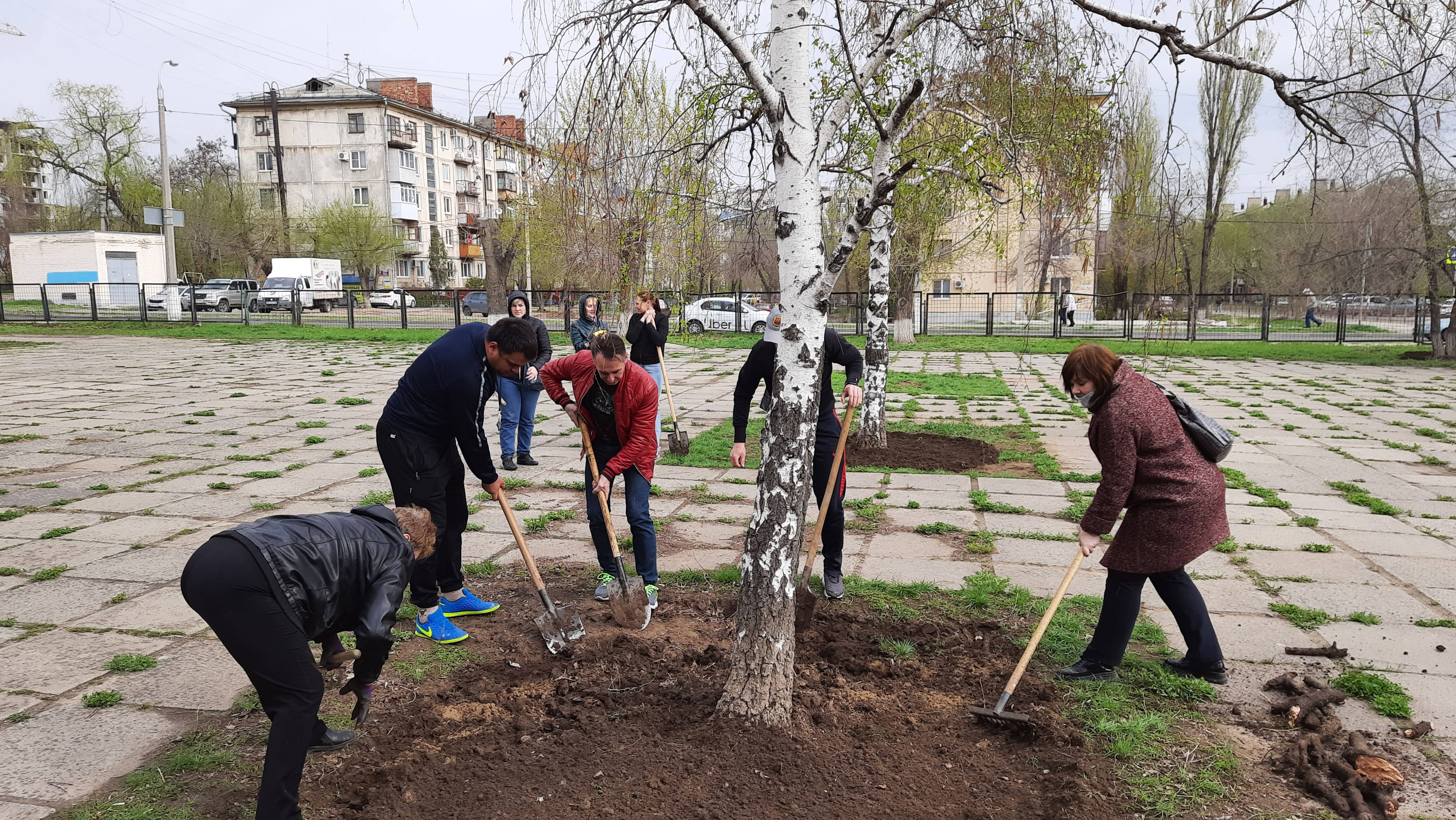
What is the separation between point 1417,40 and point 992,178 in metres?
1.94

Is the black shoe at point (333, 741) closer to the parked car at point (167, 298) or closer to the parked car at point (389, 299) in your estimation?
the parked car at point (167, 298)

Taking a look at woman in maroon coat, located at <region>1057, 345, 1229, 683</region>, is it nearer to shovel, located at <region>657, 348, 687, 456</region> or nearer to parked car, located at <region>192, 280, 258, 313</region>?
shovel, located at <region>657, 348, 687, 456</region>

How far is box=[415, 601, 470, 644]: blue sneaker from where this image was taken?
4.40 m

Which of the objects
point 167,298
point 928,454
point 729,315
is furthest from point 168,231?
point 928,454

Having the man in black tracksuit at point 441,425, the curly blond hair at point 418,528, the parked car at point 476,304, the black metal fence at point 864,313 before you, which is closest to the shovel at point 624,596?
the man in black tracksuit at point 441,425

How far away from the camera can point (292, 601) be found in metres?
2.65

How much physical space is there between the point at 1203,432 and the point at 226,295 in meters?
40.8

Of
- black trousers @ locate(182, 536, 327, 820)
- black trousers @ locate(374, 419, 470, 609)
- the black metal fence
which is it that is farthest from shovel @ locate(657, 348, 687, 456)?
the black metal fence

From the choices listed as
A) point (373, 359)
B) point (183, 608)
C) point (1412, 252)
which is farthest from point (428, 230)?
point (183, 608)

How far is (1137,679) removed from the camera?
3.96 meters

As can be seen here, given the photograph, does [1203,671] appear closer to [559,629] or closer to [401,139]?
[559,629]

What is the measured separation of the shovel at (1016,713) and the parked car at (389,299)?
34.9 meters

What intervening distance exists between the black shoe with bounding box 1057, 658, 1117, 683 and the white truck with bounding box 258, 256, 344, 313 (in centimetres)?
3264

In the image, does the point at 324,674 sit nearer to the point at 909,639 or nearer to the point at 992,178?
the point at 909,639
